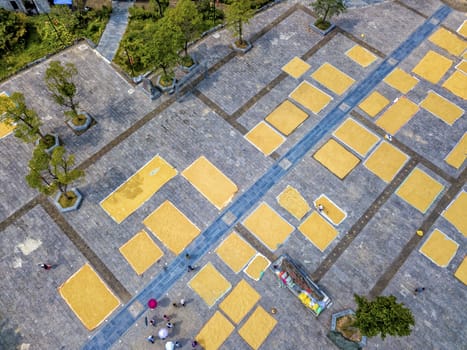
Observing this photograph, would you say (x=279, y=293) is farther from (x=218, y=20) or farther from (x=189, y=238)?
(x=218, y=20)

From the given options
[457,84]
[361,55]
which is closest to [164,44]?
[361,55]

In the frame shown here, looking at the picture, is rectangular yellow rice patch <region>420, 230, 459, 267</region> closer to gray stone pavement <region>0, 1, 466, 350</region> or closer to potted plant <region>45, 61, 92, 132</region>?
gray stone pavement <region>0, 1, 466, 350</region>

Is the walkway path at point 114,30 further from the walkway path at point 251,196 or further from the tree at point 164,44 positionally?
the walkway path at point 251,196

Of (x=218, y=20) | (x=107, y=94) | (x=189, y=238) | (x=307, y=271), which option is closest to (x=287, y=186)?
(x=307, y=271)

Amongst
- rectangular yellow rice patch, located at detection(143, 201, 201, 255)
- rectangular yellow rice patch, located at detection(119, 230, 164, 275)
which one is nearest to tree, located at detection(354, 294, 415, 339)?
rectangular yellow rice patch, located at detection(143, 201, 201, 255)

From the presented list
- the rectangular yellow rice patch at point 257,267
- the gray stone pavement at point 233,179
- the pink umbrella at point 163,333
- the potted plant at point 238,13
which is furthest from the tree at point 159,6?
the pink umbrella at point 163,333

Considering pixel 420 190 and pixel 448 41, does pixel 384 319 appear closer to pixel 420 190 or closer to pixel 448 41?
pixel 420 190
